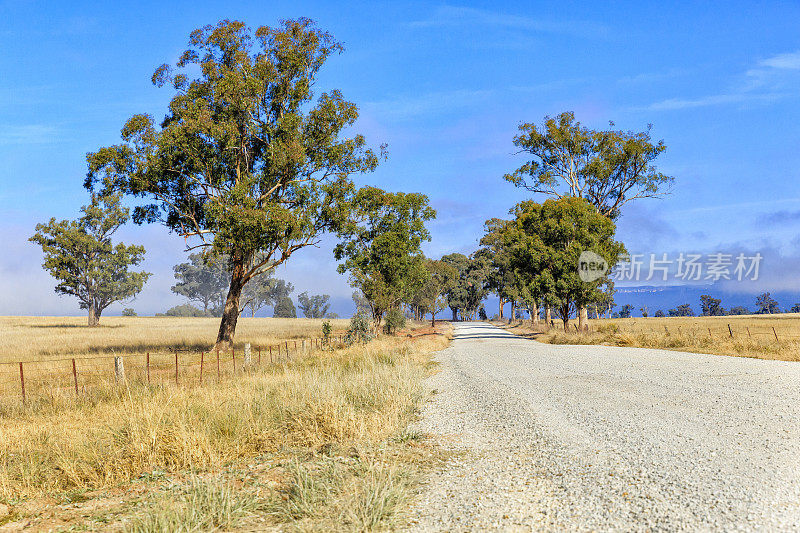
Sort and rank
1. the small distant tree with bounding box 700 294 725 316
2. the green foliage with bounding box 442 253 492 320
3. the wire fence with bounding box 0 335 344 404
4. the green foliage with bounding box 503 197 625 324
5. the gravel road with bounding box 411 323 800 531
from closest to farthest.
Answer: the gravel road with bounding box 411 323 800 531, the wire fence with bounding box 0 335 344 404, the green foliage with bounding box 503 197 625 324, the green foliage with bounding box 442 253 492 320, the small distant tree with bounding box 700 294 725 316

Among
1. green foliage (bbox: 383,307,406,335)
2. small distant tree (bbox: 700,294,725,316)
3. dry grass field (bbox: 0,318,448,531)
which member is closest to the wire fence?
dry grass field (bbox: 0,318,448,531)

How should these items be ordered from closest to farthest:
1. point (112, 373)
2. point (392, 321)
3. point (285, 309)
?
point (112, 373) → point (392, 321) → point (285, 309)

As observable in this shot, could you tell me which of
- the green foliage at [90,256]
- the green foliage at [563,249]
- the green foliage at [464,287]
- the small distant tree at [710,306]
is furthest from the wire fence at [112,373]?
the small distant tree at [710,306]

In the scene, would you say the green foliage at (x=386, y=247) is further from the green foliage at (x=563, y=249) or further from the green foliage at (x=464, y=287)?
the green foliage at (x=464, y=287)

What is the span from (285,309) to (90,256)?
282 ft

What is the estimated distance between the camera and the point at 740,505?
4.48 m

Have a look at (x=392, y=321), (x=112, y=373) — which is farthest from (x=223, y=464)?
(x=392, y=321)

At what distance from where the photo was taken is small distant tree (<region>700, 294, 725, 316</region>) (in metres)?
144

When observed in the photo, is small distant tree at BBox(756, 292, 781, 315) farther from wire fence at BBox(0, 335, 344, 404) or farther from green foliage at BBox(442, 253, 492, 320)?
wire fence at BBox(0, 335, 344, 404)

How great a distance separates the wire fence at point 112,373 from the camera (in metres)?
13.5

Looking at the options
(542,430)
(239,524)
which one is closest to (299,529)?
(239,524)

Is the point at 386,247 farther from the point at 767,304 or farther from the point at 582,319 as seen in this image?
the point at 767,304

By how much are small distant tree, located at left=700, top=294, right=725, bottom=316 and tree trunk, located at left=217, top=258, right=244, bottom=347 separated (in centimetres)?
15222

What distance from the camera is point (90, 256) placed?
207 ft
